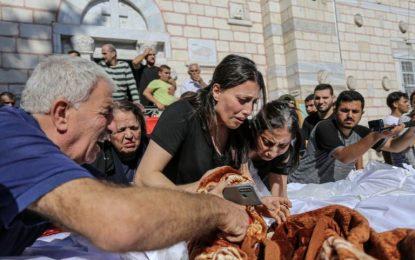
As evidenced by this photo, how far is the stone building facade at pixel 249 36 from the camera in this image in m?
6.82

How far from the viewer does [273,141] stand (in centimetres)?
239

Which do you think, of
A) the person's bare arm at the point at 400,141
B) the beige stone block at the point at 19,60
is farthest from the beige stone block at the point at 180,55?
the person's bare arm at the point at 400,141

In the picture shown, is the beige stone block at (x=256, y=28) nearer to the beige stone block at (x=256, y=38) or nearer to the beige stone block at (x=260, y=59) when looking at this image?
the beige stone block at (x=256, y=38)

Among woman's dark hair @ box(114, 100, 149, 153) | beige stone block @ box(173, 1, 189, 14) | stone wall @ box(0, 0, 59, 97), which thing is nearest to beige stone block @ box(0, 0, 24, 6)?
stone wall @ box(0, 0, 59, 97)

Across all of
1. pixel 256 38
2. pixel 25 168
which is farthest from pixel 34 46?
pixel 25 168

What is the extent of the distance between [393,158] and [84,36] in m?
5.29

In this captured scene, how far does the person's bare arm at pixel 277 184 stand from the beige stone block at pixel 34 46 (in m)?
5.41

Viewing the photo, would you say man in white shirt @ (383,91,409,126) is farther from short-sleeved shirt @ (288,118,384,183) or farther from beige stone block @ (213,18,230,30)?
beige stone block @ (213,18,230,30)

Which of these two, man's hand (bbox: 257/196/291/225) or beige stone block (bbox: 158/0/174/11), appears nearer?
man's hand (bbox: 257/196/291/225)

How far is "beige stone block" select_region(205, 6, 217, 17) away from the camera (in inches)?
342

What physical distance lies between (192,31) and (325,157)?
5.45m

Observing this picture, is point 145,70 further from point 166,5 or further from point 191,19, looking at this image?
point 191,19

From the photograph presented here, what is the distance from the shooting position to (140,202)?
3.50 feet

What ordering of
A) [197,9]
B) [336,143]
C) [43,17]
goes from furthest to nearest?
[197,9], [43,17], [336,143]
